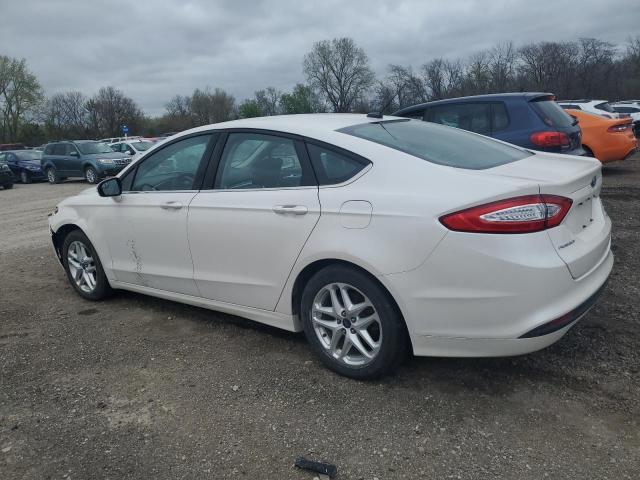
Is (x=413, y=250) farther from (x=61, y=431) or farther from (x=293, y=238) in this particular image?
(x=61, y=431)

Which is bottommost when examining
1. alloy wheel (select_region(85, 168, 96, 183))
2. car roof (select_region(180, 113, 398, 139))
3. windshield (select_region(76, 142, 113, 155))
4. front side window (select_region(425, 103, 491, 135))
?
alloy wheel (select_region(85, 168, 96, 183))

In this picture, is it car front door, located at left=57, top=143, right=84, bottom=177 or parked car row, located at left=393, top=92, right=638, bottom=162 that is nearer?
parked car row, located at left=393, top=92, right=638, bottom=162

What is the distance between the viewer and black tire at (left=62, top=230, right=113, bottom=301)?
4.92 metres

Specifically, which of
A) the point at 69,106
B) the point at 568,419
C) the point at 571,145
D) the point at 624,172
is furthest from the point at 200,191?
the point at 69,106

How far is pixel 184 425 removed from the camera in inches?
117

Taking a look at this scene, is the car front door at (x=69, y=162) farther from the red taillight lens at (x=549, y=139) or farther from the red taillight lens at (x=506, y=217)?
the red taillight lens at (x=506, y=217)

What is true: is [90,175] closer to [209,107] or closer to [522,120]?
[522,120]

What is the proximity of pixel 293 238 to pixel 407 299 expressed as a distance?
817 millimetres

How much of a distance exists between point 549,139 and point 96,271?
5.76m

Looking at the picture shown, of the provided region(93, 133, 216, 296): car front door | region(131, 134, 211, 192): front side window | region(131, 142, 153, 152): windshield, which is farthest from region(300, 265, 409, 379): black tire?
region(131, 142, 153, 152): windshield

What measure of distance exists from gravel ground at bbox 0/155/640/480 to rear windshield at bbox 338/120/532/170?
4.05 ft

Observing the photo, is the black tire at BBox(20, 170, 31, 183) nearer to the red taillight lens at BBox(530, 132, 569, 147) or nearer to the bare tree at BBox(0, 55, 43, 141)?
the red taillight lens at BBox(530, 132, 569, 147)

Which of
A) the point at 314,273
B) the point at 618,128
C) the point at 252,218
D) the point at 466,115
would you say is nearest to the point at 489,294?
the point at 314,273

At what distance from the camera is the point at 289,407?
3088 mm
